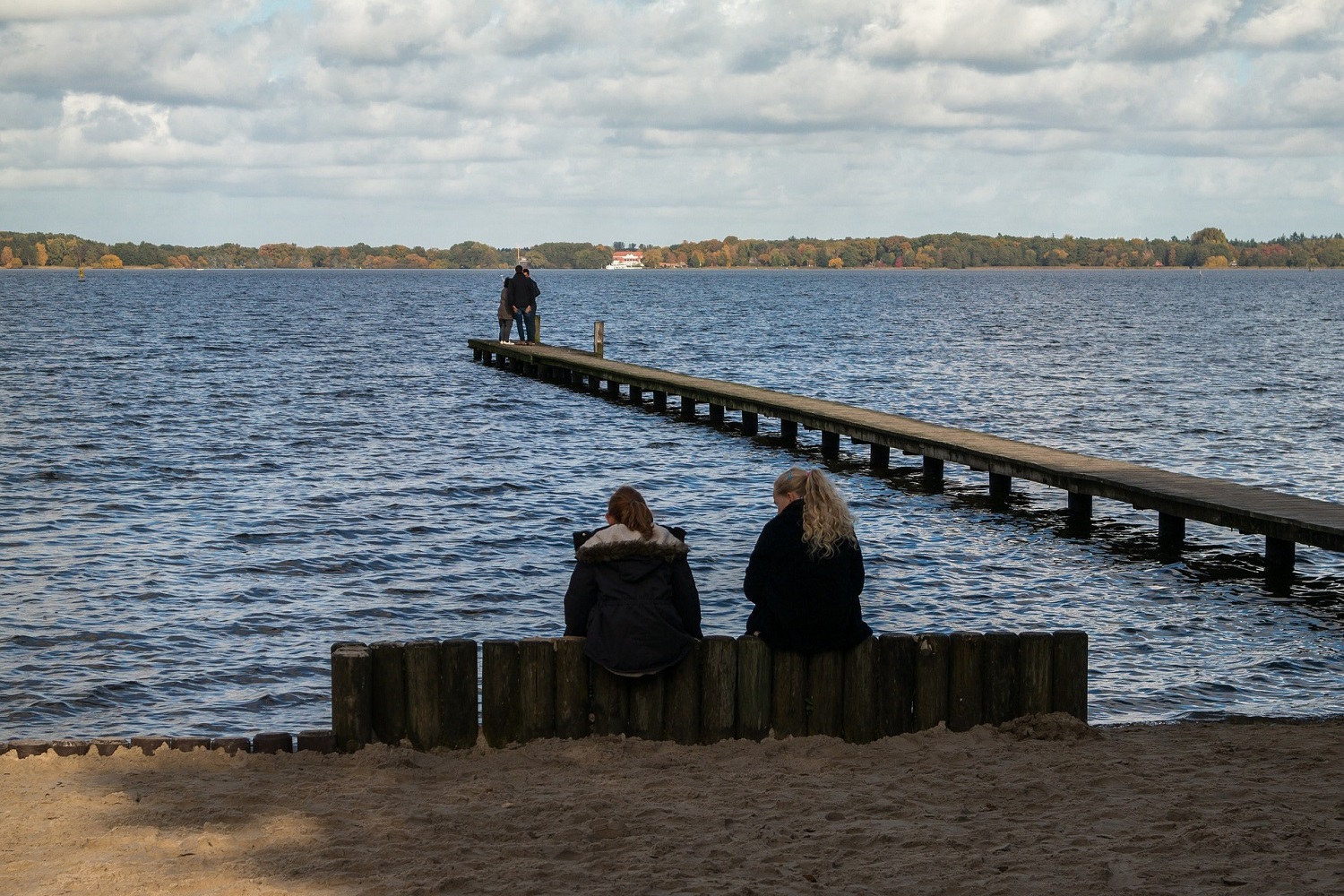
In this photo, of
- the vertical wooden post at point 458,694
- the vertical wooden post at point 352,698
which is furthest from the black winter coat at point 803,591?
the vertical wooden post at point 352,698

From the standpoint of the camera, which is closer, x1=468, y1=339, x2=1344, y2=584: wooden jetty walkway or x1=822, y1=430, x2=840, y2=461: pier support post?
x1=468, y1=339, x2=1344, y2=584: wooden jetty walkway

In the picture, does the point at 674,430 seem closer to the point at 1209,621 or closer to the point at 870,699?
the point at 1209,621

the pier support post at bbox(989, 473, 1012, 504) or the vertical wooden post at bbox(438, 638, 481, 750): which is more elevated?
the vertical wooden post at bbox(438, 638, 481, 750)

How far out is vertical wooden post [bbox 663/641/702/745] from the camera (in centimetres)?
746

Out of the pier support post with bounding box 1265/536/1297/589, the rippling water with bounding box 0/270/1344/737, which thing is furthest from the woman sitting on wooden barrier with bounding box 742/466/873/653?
the pier support post with bounding box 1265/536/1297/589

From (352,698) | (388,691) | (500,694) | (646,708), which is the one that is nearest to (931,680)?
(646,708)

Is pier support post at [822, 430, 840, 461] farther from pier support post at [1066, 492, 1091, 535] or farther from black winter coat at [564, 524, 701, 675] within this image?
black winter coat at [564, 524, 701, 675]

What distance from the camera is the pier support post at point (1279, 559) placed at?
14148 mm

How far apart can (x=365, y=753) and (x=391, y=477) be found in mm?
14760

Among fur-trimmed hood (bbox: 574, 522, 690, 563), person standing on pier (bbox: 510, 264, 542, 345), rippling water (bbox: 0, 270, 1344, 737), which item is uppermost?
person standing on pier (bbox: 510, 264, 542, 345)

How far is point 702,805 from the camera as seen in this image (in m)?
6.52

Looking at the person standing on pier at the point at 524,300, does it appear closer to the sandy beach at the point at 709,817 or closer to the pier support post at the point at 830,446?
the pier support post at the point at 830,446

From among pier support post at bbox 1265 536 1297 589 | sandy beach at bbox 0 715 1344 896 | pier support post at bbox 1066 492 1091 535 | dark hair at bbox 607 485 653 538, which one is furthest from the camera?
pier support post at bbox 1066 492 1091 535

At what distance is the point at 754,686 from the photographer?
751 centimetres
